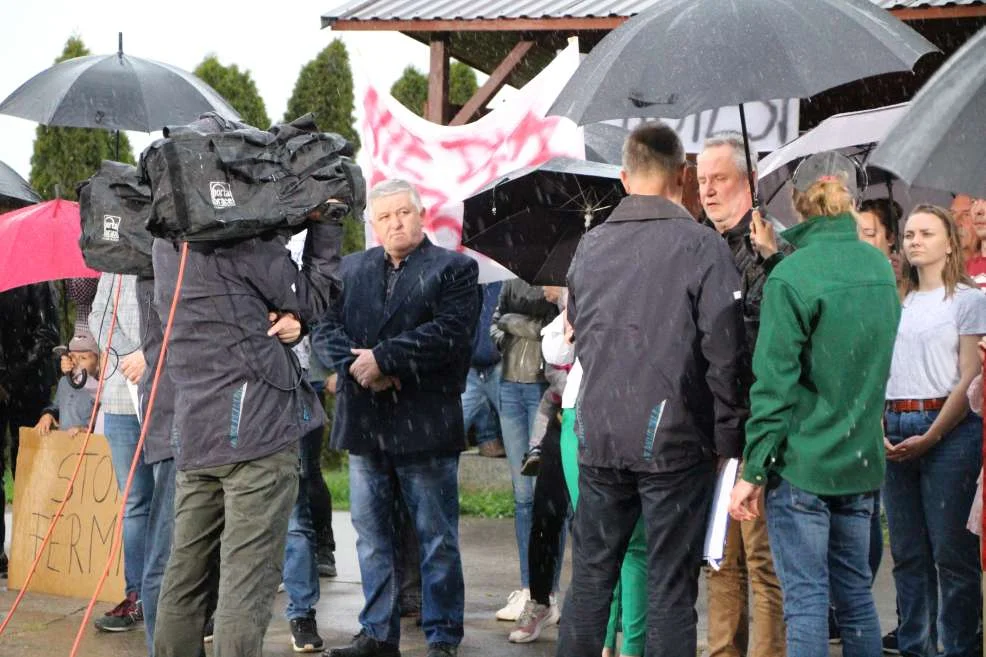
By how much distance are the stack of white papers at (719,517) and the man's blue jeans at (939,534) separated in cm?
141

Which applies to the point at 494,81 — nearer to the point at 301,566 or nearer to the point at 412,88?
the point at 301,566

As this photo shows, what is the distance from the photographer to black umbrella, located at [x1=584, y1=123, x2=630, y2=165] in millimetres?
7230

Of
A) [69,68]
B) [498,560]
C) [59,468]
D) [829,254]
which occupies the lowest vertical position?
[498,560]

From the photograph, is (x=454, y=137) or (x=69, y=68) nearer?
(x=454, y=137)

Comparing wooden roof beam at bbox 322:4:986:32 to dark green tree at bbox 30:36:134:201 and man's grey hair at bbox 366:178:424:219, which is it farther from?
dark green tree at bbox 30:36:134:201

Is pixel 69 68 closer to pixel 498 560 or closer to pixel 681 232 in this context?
pixel 498 560

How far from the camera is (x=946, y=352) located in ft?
19.3

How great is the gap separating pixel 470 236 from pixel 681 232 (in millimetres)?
2096

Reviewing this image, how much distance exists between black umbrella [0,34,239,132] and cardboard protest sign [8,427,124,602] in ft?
5.48

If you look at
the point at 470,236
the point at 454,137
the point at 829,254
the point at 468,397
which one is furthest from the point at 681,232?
the point at 468,397

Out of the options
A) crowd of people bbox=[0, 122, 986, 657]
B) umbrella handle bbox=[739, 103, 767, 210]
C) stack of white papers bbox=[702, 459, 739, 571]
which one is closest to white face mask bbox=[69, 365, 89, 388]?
crowd of people bbox=[0, 122, 986, 657]

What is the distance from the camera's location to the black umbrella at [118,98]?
23.5ft

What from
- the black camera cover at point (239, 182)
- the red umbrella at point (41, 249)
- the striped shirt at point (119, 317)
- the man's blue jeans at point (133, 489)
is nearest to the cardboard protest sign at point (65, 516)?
the man's blue jeans at point (133, 489)

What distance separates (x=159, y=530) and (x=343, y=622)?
170 centimetres
